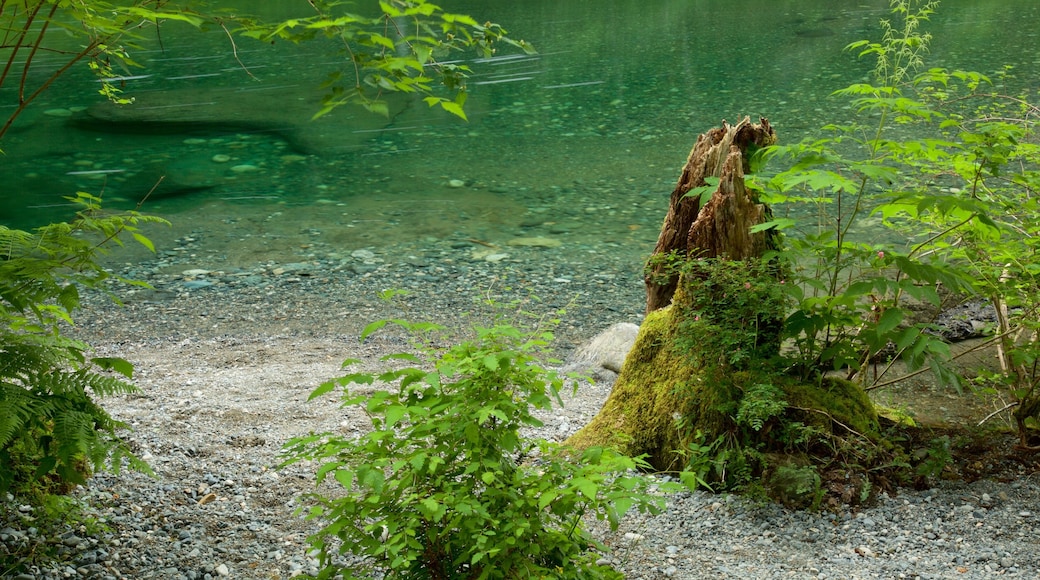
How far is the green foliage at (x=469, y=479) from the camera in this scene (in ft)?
7.61

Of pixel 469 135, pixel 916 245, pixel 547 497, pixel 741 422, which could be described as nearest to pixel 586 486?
pixel 547 497

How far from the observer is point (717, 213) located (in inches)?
158

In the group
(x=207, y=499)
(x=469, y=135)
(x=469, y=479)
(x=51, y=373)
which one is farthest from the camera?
(x=469, y=135)

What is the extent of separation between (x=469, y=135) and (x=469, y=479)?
1089 centimetres

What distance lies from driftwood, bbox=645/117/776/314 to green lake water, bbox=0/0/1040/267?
13.5 feet

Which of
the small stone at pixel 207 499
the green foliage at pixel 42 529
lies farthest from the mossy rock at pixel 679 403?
the green foliage at pixel 42 529

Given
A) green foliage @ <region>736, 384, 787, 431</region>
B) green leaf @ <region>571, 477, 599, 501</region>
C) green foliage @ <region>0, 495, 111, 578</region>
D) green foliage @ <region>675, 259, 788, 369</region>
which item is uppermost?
green leaf @ <region>571, 477, 599, 501</region>

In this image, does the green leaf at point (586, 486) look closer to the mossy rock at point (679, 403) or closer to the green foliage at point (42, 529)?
the mossy rock at point (679, 403)

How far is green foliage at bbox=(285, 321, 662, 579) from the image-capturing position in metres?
2.32

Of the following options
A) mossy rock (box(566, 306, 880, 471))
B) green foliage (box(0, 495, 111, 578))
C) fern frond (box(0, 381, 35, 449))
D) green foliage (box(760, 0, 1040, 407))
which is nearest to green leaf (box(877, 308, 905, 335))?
green foliage (box(760, 0, 1040, 407))

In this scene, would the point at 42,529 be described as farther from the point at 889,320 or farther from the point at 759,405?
the point at 889,320

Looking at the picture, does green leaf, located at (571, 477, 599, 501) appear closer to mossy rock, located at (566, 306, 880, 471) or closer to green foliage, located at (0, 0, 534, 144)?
green foliage, located at (0, 0, 534, 144)

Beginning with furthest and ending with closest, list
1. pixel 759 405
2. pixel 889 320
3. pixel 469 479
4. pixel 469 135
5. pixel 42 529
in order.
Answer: pixel 469 135
pixel 759 405
pixel 889 320
pixel 42 529
pixel 469 479

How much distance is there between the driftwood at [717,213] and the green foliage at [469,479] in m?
1.77
